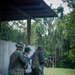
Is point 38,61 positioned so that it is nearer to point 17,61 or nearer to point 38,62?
point 38,62

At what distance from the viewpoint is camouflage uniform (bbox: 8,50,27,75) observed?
6051mm

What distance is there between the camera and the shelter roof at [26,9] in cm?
933

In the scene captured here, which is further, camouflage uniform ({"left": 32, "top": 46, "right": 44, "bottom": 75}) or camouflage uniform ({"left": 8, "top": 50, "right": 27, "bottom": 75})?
camouflage uniform ({"left": 32, "top": 46, "right": 44, "bottom": 75})

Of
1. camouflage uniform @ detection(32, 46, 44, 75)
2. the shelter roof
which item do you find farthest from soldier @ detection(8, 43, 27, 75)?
the shelter roof

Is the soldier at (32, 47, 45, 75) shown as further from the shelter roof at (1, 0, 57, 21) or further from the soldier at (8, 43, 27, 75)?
the soldier at (8, 43, 27, 75)

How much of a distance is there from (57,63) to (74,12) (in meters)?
8.74

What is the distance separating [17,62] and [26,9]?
5089 millimetres

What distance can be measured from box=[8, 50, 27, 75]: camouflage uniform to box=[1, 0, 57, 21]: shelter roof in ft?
9.88

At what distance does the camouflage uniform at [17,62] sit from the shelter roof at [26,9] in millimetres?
3012

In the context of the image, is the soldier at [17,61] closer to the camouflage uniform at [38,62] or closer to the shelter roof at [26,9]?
the camouflage uniform at [38,62]

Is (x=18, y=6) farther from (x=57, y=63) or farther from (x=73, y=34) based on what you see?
(x=57, y=63)

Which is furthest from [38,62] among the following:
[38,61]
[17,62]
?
[17,62]

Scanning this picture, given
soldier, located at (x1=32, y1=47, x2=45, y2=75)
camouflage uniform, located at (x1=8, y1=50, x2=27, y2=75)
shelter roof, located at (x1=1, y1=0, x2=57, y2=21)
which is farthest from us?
shelter roof, located at (x1=1, y1=0, x2=57, y2=21)

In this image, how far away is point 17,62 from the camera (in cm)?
610
